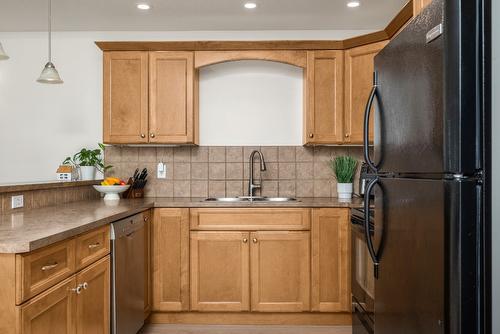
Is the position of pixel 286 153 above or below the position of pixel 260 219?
above

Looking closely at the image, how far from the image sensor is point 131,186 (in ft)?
12.2

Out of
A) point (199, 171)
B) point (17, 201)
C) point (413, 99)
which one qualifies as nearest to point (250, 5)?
point (199, 171)

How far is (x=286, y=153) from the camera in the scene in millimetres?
3871

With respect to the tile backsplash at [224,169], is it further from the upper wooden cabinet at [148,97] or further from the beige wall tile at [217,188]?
the upper wooden cabinet at [148,97]

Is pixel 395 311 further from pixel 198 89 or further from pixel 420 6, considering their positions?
pixel 198 89

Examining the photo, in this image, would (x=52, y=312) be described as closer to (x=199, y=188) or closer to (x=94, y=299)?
(x=94, y=299)

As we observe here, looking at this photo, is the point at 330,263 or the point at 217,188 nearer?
the point at 330,263

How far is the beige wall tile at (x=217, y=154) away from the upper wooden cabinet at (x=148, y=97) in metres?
0.36

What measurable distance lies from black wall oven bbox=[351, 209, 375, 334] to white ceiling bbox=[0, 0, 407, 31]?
5.37 feet

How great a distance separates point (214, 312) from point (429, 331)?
2298 mm

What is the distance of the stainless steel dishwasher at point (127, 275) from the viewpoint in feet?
7.80

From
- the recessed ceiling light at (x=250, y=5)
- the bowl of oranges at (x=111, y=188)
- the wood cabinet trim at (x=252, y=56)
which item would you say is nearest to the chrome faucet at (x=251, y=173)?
the wood cabinet trim at (x=252, y=56)

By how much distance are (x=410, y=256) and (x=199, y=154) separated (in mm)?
2718

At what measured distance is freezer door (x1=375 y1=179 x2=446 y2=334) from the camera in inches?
46.6
